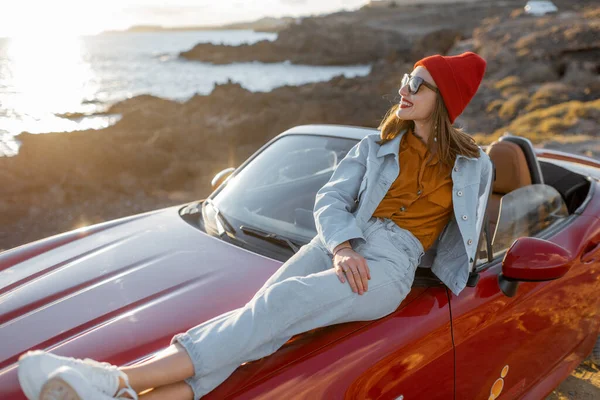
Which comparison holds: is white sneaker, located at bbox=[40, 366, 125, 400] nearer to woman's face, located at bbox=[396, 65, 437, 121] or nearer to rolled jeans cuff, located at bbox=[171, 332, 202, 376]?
rolled jeans cuff, located at bbox=[171, 332, 202, 376]

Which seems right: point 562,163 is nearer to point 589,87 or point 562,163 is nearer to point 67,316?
point 67,316

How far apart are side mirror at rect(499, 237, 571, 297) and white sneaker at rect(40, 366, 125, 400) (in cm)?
163

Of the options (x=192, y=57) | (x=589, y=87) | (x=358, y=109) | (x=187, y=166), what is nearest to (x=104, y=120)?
(x=358, y=109)

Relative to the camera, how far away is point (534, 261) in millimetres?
2096

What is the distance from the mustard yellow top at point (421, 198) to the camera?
7.30ft

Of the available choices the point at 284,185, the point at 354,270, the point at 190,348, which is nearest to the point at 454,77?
the point at 354,270

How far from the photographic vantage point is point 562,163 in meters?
3.80

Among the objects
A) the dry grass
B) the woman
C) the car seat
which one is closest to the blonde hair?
the woman

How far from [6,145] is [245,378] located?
1108cm

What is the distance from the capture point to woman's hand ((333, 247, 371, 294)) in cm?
187

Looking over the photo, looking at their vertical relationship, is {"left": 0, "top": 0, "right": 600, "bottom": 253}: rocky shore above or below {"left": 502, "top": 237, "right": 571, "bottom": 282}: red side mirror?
below

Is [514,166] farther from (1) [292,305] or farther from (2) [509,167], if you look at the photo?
(1) [292,305]

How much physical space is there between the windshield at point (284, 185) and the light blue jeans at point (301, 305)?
42cm

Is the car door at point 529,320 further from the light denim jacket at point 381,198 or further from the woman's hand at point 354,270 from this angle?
the woman's hand at point 354,270
